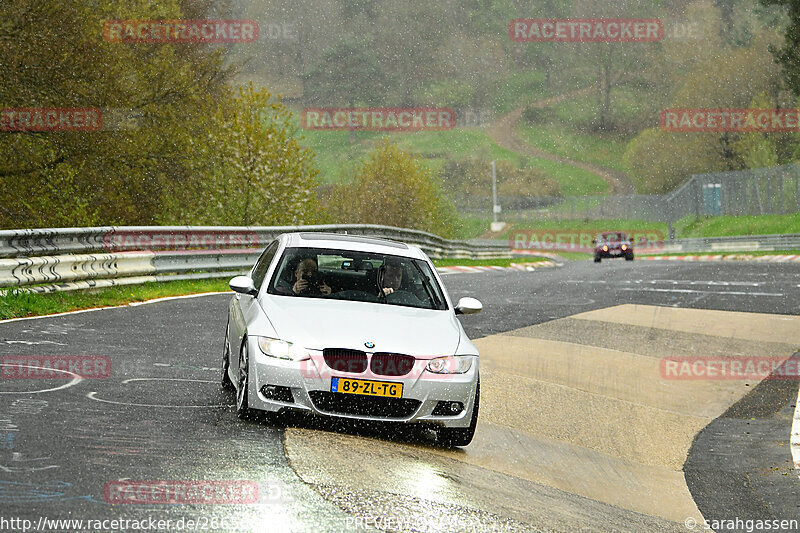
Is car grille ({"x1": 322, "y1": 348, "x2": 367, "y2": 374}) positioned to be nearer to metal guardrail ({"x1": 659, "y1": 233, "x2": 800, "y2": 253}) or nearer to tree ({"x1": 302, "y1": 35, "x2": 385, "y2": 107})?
metal guardrail ({"x1": 659, "y1": 233, "x2": 800, "y2": 253})

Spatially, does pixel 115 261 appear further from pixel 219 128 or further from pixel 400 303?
pixel 219 128

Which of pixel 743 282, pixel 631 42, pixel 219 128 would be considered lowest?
pixel 743 282

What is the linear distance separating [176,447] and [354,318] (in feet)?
6.05

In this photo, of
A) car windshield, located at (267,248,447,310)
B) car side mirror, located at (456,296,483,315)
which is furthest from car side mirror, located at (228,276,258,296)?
car side mirror, located at (456,296,483,315)

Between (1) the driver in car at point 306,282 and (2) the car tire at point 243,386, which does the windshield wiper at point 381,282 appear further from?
(2) the car tire at point 243,386

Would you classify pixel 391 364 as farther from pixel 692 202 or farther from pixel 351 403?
pixel 692 202

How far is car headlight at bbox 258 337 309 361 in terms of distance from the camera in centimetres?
739

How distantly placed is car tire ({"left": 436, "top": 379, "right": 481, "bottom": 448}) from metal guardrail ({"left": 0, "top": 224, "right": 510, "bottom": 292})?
9.01 metres

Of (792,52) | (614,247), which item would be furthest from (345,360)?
(792,52)

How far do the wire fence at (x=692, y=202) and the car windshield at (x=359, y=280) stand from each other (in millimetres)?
47617

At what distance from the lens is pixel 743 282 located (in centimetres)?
2502

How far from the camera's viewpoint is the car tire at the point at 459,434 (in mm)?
7883

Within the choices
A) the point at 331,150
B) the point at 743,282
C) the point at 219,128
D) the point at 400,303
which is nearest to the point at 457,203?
the point at 331,150

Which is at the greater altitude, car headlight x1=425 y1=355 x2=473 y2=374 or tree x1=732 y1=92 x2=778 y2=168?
tree x1=732 y1=92 x2=778 y2=168
